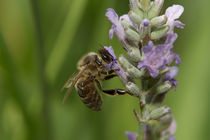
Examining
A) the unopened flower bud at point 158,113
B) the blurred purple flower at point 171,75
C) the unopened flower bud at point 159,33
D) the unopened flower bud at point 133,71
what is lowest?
the unopened flower bud at point 158,113

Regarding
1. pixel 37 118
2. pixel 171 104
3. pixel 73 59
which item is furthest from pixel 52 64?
pixel 171 104

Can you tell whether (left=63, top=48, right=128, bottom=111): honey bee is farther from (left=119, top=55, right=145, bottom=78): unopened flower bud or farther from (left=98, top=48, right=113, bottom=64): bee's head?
(left=119, top=55, right=145, bottom=78): unopened flower bud

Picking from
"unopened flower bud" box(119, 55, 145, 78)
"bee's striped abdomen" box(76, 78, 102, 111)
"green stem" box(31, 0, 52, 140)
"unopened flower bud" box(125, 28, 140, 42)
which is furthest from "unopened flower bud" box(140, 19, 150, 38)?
"green stem" box(31, 0, 52, 140)

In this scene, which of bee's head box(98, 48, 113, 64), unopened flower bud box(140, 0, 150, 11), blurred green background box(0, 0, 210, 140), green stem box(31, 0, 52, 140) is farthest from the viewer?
blurred green background box(0, 0, 210, 140)

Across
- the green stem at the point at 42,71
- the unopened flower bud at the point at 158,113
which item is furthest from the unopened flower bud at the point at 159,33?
the green stem at the point at 42,71

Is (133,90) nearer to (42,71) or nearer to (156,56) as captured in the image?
(156,56)

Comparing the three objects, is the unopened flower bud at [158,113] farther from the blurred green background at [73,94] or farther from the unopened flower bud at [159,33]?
the blurred green background at [73,94]

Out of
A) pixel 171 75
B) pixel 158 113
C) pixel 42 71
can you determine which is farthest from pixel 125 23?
pixel 42 71
